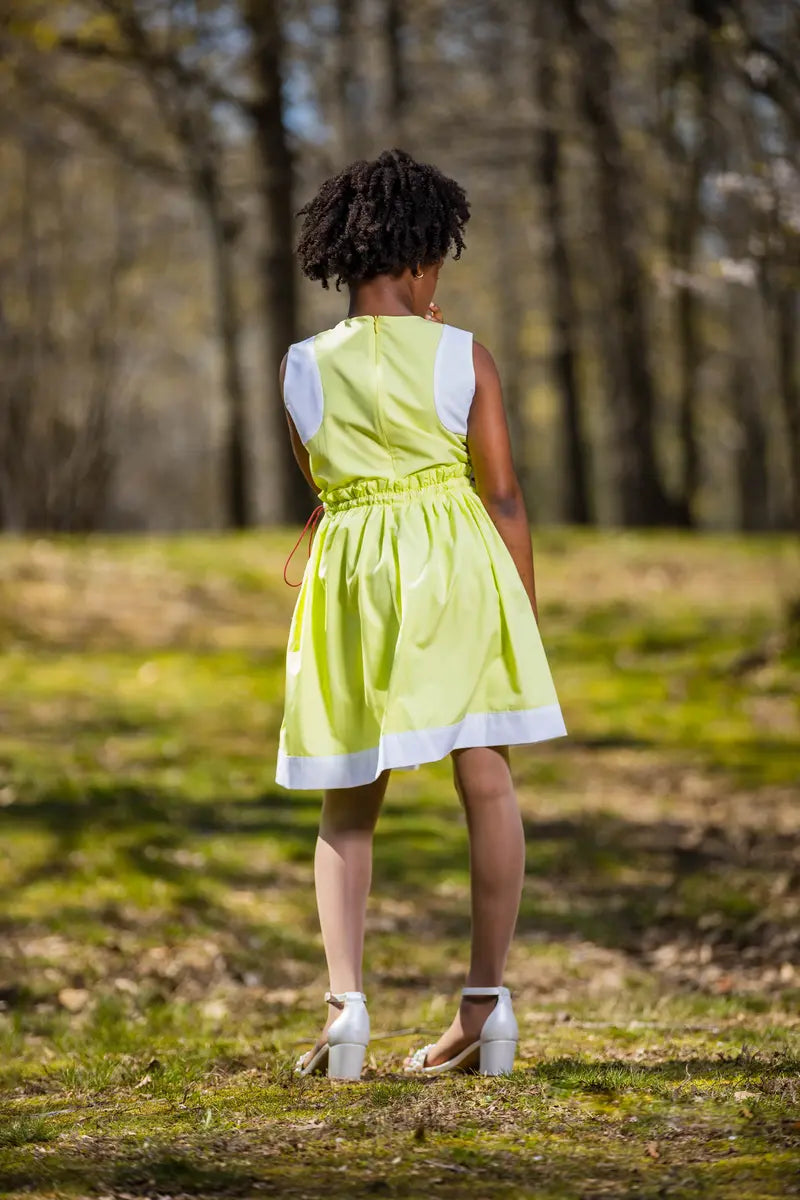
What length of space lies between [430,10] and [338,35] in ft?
5.45

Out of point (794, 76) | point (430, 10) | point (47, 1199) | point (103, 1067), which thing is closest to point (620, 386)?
point (430, 10)

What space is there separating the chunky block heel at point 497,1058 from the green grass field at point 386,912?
0.07 metres

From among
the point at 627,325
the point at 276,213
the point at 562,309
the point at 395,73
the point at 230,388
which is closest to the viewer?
the point at 276,213

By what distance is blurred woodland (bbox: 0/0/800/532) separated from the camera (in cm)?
1234

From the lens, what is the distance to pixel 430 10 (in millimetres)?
18047

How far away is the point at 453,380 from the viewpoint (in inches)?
131

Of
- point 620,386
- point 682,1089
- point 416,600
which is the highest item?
point 620,386

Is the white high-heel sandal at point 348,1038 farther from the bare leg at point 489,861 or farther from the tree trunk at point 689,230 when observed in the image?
the tree trunk at point 689,230

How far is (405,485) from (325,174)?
15704mm

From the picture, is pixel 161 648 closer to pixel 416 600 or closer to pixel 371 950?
pixel 371 950

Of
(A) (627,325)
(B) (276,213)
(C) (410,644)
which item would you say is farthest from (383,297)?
(A) (627,325)

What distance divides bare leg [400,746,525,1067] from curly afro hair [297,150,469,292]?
1130 millimetres

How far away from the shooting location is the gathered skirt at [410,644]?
3260 millimetres

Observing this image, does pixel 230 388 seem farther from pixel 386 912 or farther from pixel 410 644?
pixel 410 644
